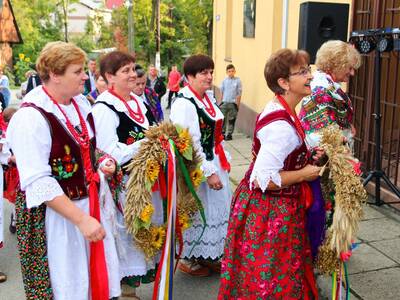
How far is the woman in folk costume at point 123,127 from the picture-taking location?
3291mm

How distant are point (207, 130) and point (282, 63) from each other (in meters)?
1.32

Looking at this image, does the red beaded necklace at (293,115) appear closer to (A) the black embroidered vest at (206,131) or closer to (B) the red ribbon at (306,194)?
(B) the red ribbon at (306,194)

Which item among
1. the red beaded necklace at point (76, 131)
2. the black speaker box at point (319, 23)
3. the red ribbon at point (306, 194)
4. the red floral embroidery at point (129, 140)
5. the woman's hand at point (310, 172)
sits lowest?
the red ribbon at point (306, 194)

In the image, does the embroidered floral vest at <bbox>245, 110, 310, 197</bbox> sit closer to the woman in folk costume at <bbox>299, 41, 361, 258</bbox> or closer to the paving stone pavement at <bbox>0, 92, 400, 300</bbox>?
the woman in folk costume at <bbox>299, 41, 361, 258</bbox>

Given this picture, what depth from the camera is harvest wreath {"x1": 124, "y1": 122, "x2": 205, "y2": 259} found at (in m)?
3.15

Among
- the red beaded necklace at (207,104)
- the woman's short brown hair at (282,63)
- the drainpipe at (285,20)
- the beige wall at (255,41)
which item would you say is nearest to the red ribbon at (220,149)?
the red beaded necklace at (207,104)

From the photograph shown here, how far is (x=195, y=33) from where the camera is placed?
104 feet

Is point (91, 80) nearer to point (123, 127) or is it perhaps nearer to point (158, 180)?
point (123, 127)

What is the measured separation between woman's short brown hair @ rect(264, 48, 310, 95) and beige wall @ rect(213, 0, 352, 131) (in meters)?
4.43

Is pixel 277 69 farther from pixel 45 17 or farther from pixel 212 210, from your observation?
pixel 45 17

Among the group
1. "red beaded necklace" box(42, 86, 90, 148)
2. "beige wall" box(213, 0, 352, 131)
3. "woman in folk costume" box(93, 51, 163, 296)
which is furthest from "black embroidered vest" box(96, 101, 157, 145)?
"beige wall" box(213, 0, 352, 131)

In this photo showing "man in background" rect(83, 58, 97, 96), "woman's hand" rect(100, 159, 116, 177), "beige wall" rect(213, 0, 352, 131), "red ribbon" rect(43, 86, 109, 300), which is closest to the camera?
"red ribbon" rect(43, 86, 109, 300)

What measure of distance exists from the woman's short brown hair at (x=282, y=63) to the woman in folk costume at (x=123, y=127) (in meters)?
1.06

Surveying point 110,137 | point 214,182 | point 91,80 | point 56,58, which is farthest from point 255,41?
point 56,58
